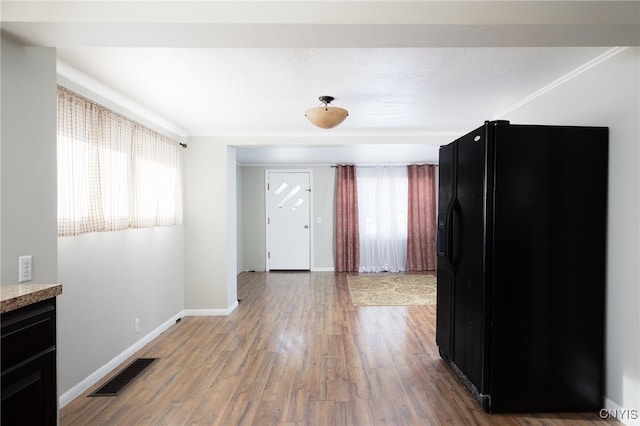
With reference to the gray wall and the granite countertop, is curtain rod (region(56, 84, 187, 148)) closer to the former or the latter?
the granite countertop

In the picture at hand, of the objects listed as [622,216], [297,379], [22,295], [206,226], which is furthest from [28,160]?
[622,216]

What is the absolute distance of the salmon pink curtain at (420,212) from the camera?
6.79 m

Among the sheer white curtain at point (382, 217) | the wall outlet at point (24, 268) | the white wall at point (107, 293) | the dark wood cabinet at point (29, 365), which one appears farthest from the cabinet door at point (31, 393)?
the sheer white curtain at point (382, 217)

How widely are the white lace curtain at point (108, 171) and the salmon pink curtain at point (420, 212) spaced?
4733 mm

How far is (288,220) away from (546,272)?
5356 mm

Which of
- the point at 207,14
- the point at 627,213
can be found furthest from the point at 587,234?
the point at 207,14

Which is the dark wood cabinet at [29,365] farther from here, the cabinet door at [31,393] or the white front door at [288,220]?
the white front door at [288,220]

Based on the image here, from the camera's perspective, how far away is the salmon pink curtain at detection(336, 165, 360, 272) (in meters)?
6.80

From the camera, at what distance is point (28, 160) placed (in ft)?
5.14

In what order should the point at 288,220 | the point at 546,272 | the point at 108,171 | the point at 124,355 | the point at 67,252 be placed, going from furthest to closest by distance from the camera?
the point at 288,220, the point at 124,355, the point at 108,171, the point at 67,252, the point at 546,272

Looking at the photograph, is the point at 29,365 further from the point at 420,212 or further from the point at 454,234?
the point at 420,212

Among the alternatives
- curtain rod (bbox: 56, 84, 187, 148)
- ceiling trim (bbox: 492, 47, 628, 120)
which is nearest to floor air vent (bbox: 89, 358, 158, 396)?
curtain rod (bbox: 56, 84, 187, 148)

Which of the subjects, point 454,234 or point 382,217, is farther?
point 382,217

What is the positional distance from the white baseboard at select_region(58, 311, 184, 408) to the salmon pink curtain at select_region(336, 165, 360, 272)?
12.5 feet
